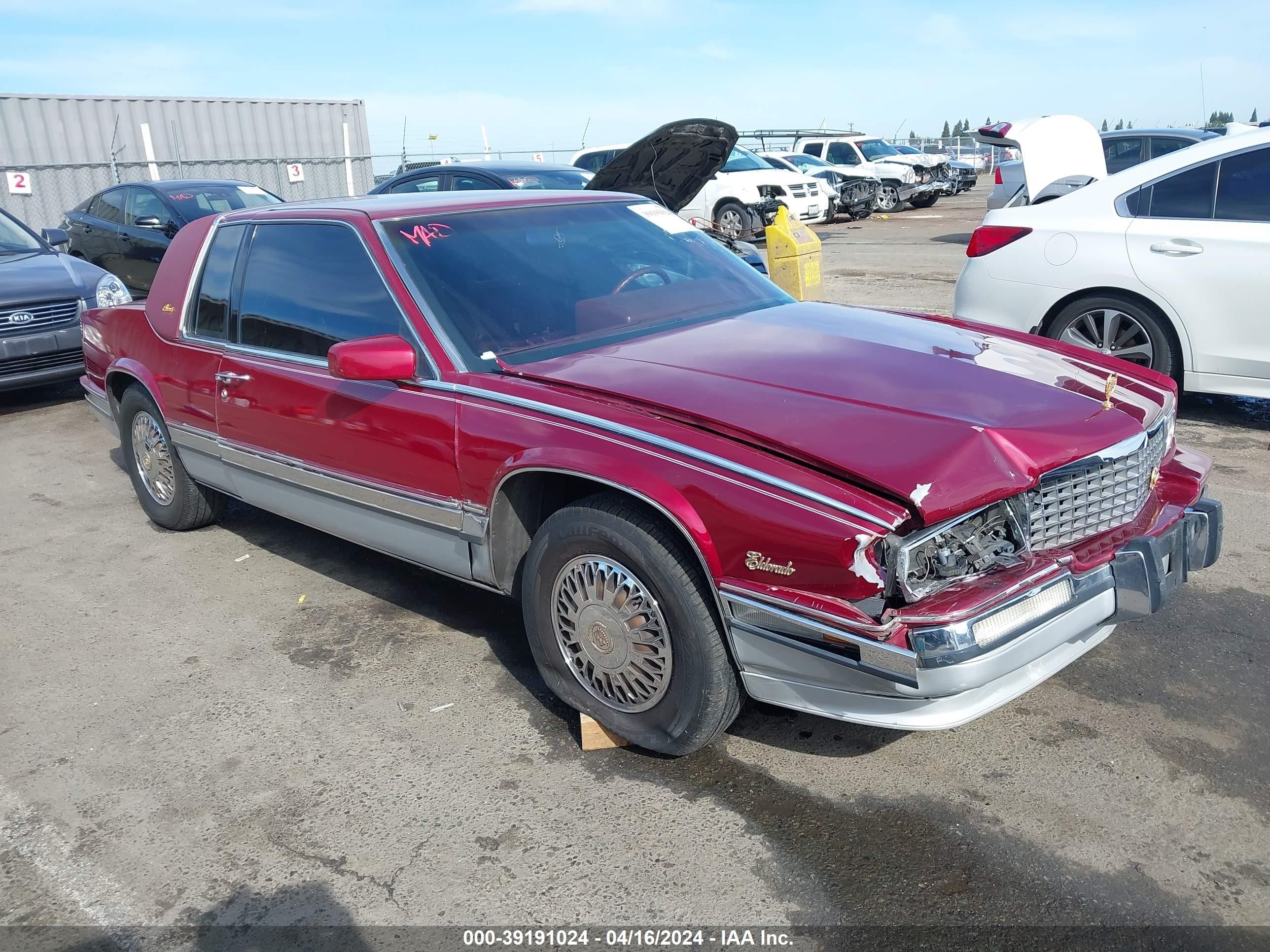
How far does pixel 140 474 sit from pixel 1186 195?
5989mm

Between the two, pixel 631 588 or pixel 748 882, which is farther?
pixel 631 588

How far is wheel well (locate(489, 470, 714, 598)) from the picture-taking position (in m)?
3.30

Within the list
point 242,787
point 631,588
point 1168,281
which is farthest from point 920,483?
Answer: point 1168,281

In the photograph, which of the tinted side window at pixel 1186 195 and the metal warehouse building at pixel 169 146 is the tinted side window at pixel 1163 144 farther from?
the metal warehouse building at pixel 169 146

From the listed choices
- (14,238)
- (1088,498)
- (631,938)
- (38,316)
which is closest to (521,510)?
(631,938)

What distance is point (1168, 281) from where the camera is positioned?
5781mm

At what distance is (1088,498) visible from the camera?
2.89m

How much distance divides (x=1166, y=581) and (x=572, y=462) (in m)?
1.72

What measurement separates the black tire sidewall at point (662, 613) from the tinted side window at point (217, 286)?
7.05 ft

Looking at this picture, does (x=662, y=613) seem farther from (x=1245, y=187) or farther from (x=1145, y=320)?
(x=1245, y=187)

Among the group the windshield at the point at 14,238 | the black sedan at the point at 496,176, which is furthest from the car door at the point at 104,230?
the black sedan at the point at 496,176

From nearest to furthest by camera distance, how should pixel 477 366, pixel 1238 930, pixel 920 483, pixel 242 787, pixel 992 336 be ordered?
1. pixel 1238 930
2. pixel 920 483
3. pixel 242 787
4. pixel 477 366
5. pixel 992 336

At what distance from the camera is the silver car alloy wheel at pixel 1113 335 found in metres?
5.96

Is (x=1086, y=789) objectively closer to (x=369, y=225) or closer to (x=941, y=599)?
(x=941, y=599)
